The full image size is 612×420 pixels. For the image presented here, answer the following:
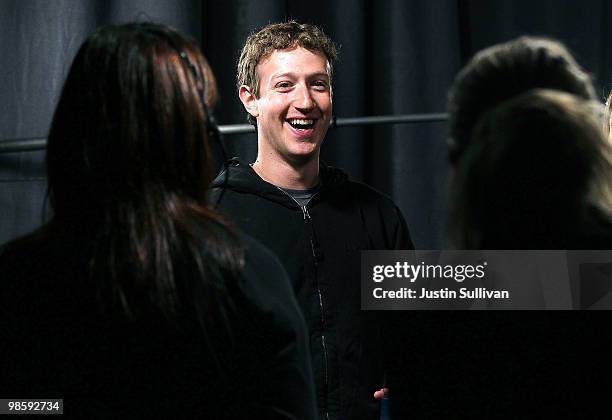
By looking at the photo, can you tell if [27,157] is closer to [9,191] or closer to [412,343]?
[9,191]

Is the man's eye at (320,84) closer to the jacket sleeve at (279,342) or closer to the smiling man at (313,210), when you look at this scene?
the smiling man at (313,210)

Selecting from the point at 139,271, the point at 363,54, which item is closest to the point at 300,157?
the point at 363,54

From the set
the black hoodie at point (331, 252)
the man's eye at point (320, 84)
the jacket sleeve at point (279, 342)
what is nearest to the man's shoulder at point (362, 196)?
the black hoodie at point (331, 252)

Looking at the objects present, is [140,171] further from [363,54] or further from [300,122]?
[363,54]

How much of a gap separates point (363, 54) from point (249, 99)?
219 millimetres

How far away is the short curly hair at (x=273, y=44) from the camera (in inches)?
33.8

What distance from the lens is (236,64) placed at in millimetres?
980

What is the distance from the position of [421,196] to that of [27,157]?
49cm

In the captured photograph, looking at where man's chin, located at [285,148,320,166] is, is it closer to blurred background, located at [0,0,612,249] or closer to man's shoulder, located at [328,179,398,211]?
man's shoulder, located at [328,179,398,211]

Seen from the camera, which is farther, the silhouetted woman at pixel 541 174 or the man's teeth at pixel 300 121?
the man's teeth at pixel 300 121

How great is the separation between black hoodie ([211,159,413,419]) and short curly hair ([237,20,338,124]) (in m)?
0.10

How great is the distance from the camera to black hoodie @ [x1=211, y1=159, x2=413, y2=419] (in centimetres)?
76

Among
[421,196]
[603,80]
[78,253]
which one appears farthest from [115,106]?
[603,80]

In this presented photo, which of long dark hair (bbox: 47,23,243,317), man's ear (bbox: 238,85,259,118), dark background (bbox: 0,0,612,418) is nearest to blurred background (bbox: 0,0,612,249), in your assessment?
dark background (bbox: 0,0,612,418)
